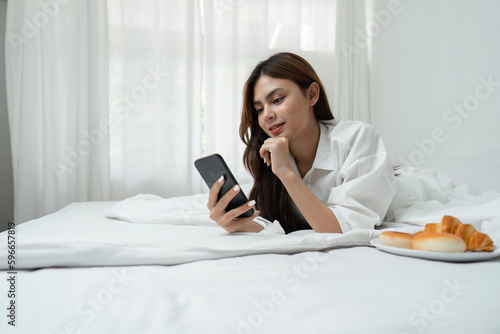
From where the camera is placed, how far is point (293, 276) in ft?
1.96

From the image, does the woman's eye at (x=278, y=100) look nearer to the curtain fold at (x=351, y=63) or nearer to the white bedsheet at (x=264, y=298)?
the white bedsheet at (x=264, y=298)

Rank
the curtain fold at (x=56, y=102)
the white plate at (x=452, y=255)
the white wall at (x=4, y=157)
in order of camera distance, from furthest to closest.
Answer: the white wall at (x=4, y=157), the curtain fold at (x=56, y=102), the white plate at (x=452, y=255)

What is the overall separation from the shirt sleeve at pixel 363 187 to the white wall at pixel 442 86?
Answer: 1.93 feet

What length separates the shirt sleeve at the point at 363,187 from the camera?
1018mm

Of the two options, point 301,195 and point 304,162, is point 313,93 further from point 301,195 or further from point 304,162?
point 301,195

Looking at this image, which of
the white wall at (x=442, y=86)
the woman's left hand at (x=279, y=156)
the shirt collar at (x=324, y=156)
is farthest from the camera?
the white wall at (x=442, y=86)

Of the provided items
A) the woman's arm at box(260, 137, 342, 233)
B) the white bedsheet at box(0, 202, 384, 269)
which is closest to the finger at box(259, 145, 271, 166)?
the woman's arm at box(260, 137, 342, 233)

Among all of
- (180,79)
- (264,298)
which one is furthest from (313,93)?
(180,79)

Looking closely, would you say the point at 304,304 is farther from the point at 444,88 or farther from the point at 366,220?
the point at 444,88

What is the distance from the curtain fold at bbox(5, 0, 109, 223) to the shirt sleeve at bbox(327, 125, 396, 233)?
186cm

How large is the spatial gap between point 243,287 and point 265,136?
1004mm

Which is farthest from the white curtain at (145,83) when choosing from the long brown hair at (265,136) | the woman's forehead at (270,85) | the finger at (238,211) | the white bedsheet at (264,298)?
the white bedsheet at (264,298)

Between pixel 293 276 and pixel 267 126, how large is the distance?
78cm

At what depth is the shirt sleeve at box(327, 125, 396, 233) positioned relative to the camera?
1.02 m
